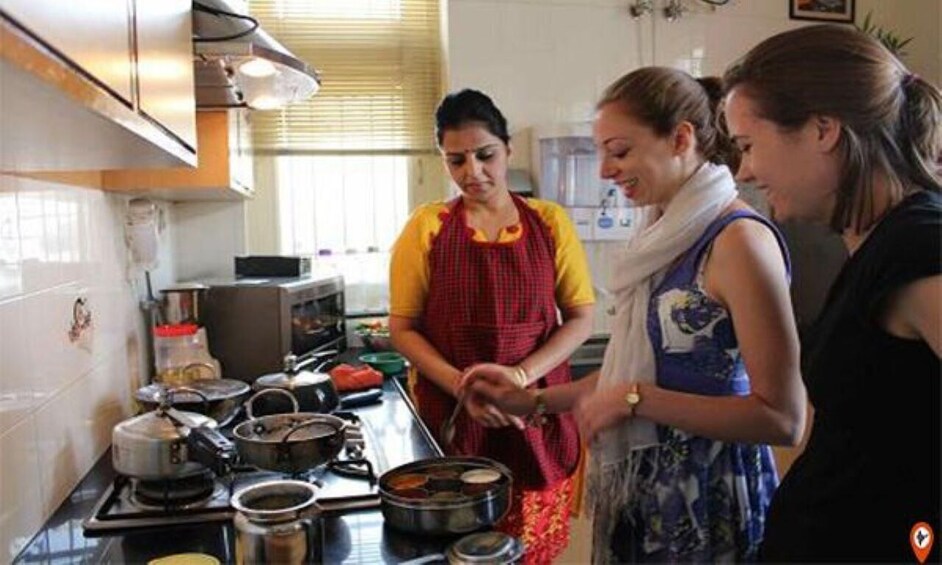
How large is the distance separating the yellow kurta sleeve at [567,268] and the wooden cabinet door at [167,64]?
87 centimetres

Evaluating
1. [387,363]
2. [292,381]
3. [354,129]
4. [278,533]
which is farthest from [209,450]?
[354,129]

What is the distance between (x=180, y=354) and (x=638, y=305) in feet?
4.15

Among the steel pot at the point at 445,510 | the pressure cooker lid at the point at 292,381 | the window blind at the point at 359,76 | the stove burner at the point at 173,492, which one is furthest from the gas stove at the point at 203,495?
the window blind at the point at 359,76

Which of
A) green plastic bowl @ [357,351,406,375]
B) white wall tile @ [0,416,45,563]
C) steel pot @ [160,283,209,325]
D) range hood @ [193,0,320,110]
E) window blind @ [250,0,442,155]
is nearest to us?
white wall tile @ [0,416,45,563]

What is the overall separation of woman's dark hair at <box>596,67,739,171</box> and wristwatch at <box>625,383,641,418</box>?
39cm

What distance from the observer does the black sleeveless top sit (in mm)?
750

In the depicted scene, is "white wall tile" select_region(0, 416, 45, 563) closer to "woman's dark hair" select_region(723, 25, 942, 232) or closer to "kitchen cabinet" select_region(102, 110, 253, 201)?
"kitchen cabinet" select_region(102, 110, 253, 201)

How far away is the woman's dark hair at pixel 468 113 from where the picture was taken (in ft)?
5.39

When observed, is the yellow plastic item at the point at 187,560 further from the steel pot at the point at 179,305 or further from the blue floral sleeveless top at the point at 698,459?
the steel pot at the point at 179,305

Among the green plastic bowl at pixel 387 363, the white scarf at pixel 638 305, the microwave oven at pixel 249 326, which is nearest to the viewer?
the white scarf at pixel 638 305

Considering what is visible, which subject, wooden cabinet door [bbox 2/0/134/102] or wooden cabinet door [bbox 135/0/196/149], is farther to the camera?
wooden cabinet door [bbox 135/0/196/149]

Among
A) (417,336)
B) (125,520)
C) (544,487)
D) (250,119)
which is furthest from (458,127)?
(250,119)

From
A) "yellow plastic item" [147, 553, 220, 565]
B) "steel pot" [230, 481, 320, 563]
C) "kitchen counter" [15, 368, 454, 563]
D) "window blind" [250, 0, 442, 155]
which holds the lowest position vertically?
"kitchen counter" [15, 368, 454, 563]

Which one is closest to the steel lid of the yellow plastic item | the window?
the yellow plastic item
